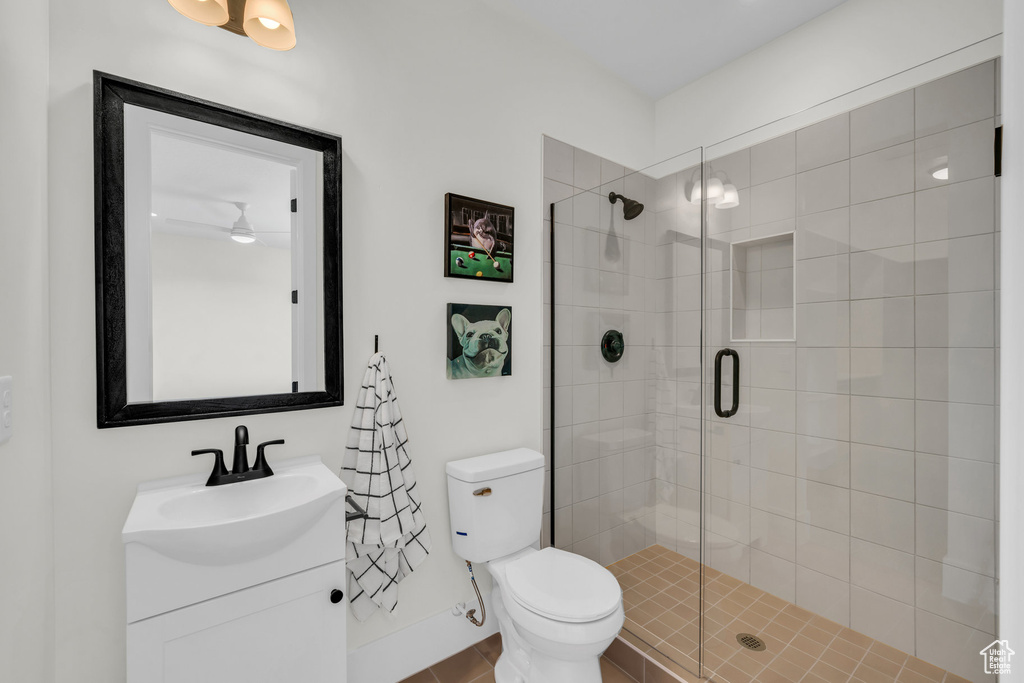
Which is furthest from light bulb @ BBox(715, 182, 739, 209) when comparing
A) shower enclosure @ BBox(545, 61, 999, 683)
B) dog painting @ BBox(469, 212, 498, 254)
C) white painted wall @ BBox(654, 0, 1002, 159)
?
dog painting @ BBox(469, 212, 498, 254)

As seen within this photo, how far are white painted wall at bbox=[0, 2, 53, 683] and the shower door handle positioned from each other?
2005 millimetres

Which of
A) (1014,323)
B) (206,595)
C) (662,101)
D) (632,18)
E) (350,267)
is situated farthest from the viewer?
(662,101)

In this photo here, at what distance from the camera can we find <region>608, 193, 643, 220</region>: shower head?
1980 mm

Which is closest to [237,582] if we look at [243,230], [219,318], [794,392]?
[219,318]

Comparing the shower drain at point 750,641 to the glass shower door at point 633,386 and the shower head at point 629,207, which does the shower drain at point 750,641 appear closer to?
the glass shower door at point 633,386

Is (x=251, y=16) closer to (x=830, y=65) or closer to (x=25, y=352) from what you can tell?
(x=25, y=352)

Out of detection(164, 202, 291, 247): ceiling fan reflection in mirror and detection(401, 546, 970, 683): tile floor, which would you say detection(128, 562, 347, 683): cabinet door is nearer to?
detection(401, 546, 970, 683): tile floor

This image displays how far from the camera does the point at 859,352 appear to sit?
4.82 ft

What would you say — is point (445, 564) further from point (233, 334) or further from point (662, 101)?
point (662, 101)

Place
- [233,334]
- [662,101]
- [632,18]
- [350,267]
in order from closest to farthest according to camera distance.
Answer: [233,334]
[350,267]
[632,18]
[662,101]

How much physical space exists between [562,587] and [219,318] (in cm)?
142

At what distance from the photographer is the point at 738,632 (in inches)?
67.2

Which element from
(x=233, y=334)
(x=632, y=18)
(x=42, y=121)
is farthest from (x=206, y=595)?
(x=632, y=18)

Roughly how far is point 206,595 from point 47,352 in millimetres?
714
